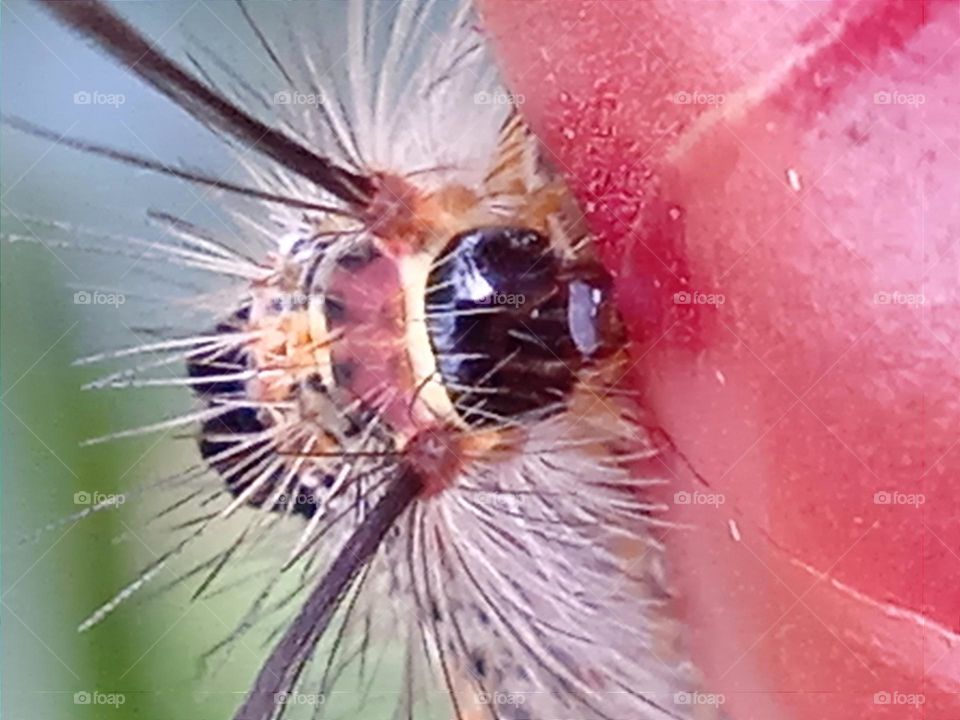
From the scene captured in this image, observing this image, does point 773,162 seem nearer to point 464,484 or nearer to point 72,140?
point 464,484

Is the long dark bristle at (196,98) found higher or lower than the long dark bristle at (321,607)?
higher

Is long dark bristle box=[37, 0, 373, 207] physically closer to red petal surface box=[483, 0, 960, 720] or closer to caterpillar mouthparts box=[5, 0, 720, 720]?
caterpillar mouthparts box=[5, 0, 720, 720]

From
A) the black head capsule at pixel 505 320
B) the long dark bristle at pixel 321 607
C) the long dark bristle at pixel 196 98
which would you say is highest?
the long dark bristle at pixel 196 98

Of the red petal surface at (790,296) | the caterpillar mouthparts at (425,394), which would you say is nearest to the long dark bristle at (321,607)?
the caterpillar mouthparts at (425,394)

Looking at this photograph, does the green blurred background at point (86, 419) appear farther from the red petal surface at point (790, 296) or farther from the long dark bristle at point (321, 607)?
the red petal surface at point (790, 296)

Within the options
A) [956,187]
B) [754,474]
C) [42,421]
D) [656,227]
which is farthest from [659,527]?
[42,421]
